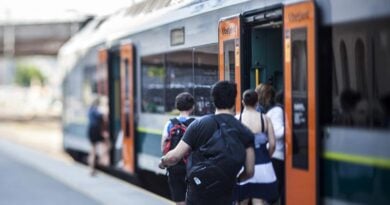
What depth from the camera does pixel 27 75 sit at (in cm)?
10050

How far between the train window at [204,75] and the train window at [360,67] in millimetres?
2798

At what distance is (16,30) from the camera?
41281 millimetres

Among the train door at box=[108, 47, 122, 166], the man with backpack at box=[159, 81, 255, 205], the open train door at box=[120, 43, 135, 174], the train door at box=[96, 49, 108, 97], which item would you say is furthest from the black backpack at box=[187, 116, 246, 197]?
the train door at box=[96, 49, 108, 97]

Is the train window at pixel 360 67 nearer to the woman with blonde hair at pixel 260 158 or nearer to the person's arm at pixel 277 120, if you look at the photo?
the woman with blonde hair at pixel 260 158

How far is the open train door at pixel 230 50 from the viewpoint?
25.7 feet

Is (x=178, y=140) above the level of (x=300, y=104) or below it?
below

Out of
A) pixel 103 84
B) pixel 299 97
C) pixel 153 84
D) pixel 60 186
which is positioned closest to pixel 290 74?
pixel 299 97

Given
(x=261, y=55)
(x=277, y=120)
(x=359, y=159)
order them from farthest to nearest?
(x=261, y=55) < (x=277, y=120) < (x=359, y=159)

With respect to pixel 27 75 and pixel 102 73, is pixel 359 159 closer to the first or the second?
pixel 102 73

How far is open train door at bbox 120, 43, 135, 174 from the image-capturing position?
12047mm

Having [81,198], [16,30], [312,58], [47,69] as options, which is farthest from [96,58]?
[47,69]

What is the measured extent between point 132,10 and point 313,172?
7.20 meters

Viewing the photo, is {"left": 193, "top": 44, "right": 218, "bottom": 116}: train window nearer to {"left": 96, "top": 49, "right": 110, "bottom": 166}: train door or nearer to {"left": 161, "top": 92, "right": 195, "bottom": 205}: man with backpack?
{"left": 161, "top": 92, "right": 195, "bottom": 205}: man with backpack

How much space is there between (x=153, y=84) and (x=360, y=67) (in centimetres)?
573
